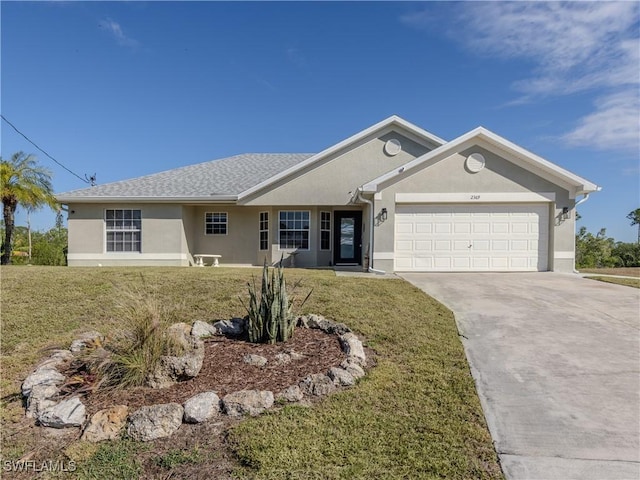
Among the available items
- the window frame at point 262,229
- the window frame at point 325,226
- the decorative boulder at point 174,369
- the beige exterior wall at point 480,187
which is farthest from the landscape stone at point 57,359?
the window frame at point 325,226

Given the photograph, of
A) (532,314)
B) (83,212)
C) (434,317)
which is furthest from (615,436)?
(83,212)

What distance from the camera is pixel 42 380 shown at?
4398 millimetres

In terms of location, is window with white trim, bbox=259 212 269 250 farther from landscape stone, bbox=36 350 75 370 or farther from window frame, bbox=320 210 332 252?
landscape stone, bbox=36 350 75 370

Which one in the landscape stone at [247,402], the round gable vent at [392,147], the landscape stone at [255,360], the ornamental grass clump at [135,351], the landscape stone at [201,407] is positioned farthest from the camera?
the round gable vent at [392,147]

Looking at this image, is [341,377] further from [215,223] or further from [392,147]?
[215,223]

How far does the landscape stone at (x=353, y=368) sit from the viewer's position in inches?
183

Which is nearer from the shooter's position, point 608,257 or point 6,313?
point 6,313

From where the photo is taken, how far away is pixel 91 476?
10.0 feet

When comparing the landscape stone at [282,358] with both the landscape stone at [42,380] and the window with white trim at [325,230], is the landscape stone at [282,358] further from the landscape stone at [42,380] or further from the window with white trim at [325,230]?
the window with white trim at [325,230]

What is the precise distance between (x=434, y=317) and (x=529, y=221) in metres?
8.14

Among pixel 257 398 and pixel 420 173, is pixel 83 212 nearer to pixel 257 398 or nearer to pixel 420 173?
pixel 420 173

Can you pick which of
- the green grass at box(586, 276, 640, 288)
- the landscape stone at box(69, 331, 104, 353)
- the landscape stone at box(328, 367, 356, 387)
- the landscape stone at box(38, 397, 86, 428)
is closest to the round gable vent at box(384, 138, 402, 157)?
the green grass at box(586, 276, 640, 288)

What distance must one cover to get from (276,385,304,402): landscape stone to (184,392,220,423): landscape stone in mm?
709

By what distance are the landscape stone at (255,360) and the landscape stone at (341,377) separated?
3.34 feet
